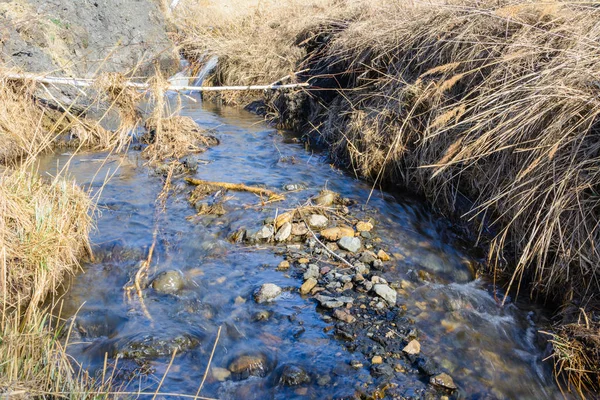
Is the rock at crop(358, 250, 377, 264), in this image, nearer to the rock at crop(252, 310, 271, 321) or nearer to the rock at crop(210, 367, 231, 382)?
the rock at crop(252, 310, 271, 321)

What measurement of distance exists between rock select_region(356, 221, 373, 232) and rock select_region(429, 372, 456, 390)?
1863 mm

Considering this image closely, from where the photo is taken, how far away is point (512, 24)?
4434mm

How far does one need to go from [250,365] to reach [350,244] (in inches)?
62.6

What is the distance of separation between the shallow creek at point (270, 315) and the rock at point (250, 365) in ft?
0.04

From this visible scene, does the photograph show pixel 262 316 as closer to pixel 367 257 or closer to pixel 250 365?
pixel 250 365

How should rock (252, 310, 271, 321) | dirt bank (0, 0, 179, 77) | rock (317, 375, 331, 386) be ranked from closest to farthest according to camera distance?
rock (317, 375, 331, 386) < rock (252, 310, 271, 321) < dirt bank (0, 0, 179, 77)

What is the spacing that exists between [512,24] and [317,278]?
9.51 ft

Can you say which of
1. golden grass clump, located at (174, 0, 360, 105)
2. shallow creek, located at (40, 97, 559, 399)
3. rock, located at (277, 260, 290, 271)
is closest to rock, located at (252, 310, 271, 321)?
shallow creek, located at (40, 97, 559, 399)

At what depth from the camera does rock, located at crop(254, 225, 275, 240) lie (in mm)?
4395

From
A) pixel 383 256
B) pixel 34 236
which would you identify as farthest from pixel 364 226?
pixel 34 236

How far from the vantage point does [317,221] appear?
458 centimetres

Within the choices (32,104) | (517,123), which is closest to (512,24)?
(517,123)

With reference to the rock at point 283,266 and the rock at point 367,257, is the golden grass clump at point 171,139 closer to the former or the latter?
the rock at point 283,266

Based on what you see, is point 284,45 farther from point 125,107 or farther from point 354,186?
point 354,186
